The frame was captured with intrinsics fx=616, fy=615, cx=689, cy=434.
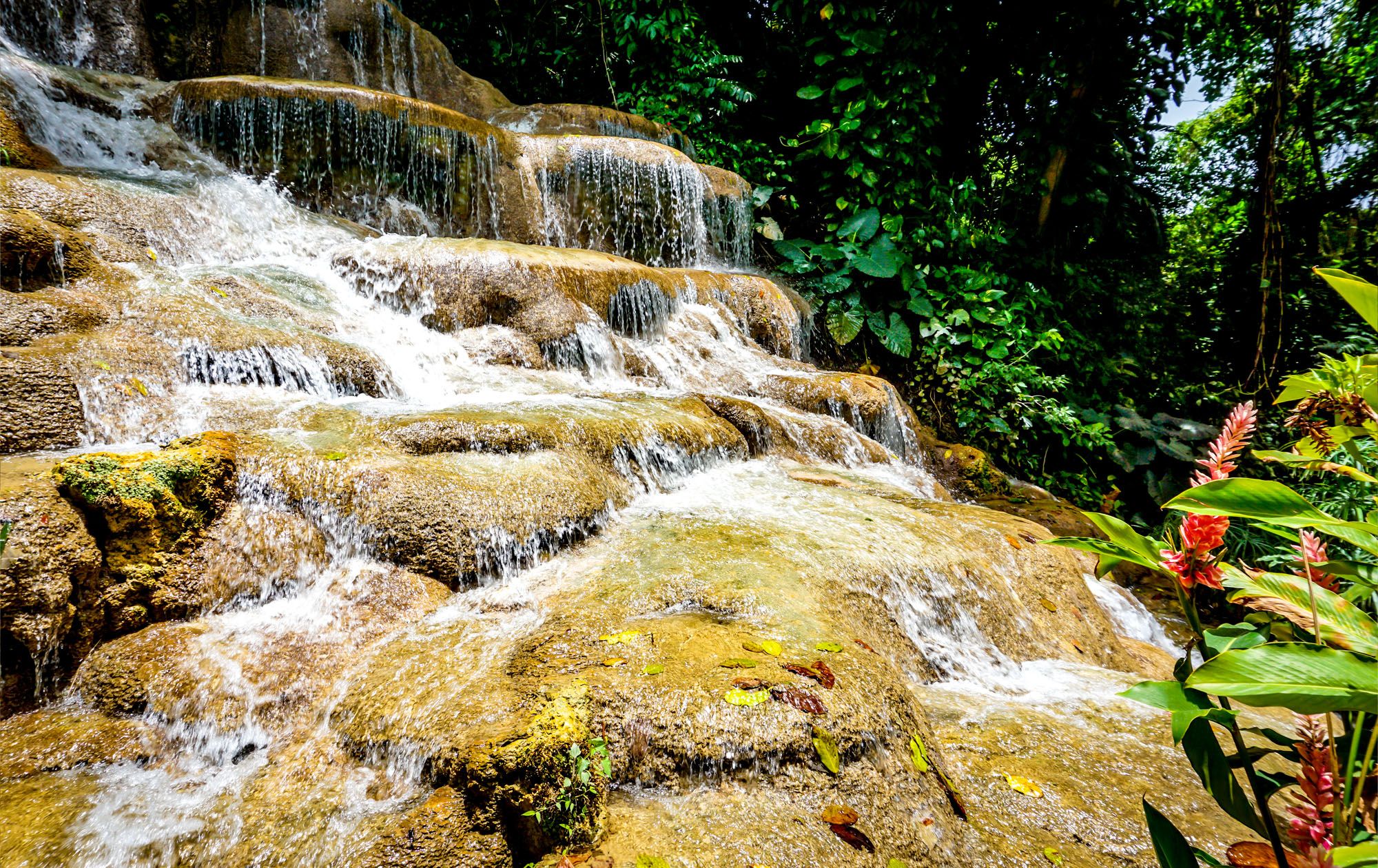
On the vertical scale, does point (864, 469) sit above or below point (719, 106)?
below

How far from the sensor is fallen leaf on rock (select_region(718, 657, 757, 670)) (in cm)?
197

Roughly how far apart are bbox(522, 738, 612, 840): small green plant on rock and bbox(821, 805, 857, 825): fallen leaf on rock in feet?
1.95

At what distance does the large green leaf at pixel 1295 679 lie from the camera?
0.58 m

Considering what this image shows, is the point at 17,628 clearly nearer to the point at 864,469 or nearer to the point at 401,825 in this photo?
the point at 401,825

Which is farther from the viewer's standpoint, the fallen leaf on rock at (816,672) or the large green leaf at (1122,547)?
the fallen leaf on rock at (816,672)

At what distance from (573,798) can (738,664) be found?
2.18 ft

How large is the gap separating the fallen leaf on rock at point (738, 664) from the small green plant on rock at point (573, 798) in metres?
0.51

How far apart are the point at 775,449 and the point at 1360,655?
4.23m

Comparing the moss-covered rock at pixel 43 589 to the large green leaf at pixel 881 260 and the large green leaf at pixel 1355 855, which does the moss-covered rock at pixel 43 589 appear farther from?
the large green leaf at pixel 881 260

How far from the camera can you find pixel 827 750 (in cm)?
174

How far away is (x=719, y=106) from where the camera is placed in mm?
10523

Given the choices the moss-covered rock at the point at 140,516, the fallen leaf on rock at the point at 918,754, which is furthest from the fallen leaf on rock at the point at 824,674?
the moss-covered rock at the point at 140,516

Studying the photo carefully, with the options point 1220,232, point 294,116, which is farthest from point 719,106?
point 1220,232

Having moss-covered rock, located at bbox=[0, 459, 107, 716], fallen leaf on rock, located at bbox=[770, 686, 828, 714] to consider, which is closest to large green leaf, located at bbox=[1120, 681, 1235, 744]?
fallen leaf on rock, located at bbox=[770, 686, 828, 714]
